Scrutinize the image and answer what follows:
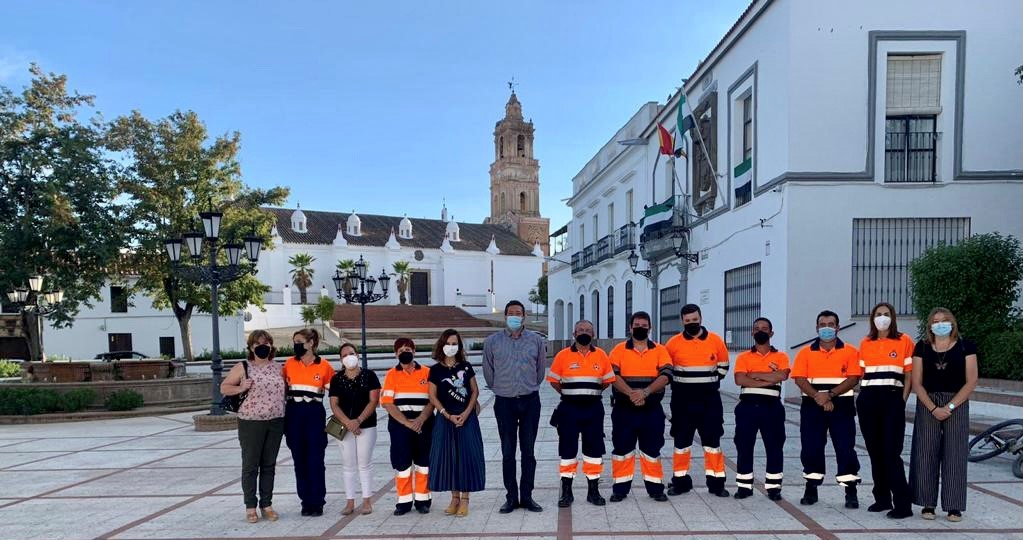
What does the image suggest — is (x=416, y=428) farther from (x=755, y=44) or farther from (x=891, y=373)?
(x=755, y=44)

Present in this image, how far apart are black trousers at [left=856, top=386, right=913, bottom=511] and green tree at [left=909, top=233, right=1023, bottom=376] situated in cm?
624

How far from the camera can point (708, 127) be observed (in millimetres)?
16609

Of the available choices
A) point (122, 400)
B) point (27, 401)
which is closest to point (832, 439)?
point (122, 400)

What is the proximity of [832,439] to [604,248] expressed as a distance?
1892 cm

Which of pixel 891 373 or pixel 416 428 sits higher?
pixel 891 373

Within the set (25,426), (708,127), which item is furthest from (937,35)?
(25,426)

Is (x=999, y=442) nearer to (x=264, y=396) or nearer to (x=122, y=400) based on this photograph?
(x=264, y=396)

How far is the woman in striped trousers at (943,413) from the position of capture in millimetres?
5383

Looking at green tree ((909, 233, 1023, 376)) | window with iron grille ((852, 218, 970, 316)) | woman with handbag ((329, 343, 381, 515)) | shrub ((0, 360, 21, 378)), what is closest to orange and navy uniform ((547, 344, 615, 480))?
woman with handbag ((329, 343, 381, 515))

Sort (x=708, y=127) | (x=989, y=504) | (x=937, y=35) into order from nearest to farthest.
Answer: (x=989, y=504)
(x=937, y=35)
(x=708, y=127)

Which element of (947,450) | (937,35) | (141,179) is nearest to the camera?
(947,450)

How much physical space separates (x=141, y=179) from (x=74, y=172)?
6675 mm

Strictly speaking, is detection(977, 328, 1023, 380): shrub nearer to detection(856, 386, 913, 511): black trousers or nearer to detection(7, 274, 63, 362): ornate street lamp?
detection(856, 386, 913, 511): black trousers

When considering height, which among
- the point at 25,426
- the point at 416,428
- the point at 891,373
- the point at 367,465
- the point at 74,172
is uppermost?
the point at 74,172
